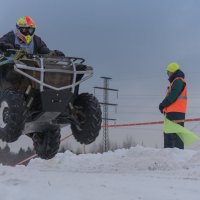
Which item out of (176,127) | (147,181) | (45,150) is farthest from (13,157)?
(147,181)

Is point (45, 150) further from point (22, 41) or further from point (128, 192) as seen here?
point (128, 192)

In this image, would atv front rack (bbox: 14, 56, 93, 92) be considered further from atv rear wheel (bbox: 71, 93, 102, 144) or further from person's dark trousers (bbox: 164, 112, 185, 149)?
person's dark trousers (bbox: 164, 112, 185, 149)

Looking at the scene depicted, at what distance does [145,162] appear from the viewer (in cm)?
1072

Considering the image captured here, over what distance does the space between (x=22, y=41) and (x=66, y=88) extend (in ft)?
4.81

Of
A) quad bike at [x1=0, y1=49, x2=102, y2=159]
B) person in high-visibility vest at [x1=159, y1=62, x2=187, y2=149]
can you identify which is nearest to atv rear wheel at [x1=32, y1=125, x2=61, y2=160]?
quad bike at [x1=0, y1=49, x2=102, y2=159]

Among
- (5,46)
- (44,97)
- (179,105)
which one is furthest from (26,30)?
(179,105)

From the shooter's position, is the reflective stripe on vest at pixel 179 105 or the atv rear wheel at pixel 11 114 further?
the reflective stripe on vest at pixel 179 105

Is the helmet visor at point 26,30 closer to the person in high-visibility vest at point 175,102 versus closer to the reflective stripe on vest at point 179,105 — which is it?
the person in high-visibility vest at point 175,102

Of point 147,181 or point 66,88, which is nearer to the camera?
point 147,181

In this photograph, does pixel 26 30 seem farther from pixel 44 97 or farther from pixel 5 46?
pixel 44 97

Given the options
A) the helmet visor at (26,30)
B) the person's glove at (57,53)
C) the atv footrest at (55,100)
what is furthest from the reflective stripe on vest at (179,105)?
the helmet visor at (26,30)

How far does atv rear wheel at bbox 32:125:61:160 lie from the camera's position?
33.4 ft

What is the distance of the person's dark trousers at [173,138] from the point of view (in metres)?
10.9

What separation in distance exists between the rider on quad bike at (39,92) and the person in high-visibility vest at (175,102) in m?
2.36
